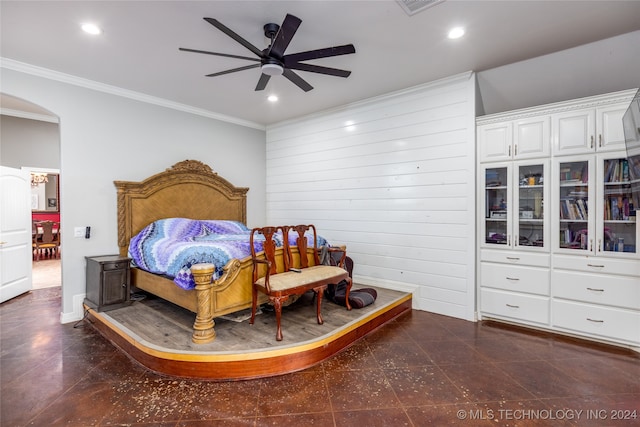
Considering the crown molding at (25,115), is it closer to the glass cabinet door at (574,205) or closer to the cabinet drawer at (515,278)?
the cabinet drawer at (515,278)

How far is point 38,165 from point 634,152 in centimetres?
839

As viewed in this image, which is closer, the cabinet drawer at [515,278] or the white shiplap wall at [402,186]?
the cabinet drawer at [515,278]

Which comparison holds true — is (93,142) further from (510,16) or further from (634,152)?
(634,152)

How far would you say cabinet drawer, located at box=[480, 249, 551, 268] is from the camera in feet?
10.8

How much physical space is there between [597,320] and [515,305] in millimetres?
686

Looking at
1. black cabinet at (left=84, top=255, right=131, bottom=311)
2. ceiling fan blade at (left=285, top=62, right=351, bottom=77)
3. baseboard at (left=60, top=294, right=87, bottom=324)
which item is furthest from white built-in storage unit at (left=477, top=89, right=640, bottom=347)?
baseboard at (left=60, top=294, right=87, bottom=324)

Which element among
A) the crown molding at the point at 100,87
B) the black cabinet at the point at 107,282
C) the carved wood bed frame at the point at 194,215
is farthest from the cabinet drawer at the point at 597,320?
the crown molding at the point at 100,87

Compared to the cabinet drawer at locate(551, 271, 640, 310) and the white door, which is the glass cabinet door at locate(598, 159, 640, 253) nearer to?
the cabinet drawer at locate(551, 271, 640, 310)

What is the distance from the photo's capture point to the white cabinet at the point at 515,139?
327 centimetres

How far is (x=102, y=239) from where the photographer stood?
393 cm

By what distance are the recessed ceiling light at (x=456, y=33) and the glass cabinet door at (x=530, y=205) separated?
156cm

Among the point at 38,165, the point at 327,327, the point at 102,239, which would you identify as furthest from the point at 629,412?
the point at 38,165

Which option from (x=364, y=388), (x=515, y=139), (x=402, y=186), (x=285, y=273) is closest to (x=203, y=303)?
(x=285, y=273)

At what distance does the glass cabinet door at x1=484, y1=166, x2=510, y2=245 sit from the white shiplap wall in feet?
0.59
